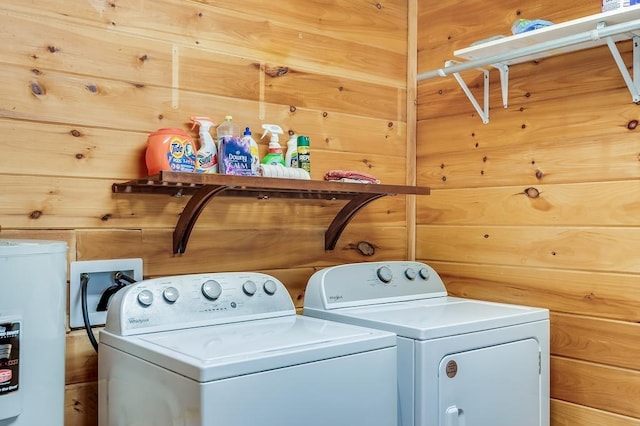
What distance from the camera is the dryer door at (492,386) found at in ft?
5.50

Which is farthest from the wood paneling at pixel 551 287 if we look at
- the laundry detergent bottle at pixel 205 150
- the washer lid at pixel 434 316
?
the laundry detergent bottle at pixel 205 150

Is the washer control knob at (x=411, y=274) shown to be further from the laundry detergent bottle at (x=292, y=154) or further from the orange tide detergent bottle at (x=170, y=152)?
the orange tide detergent bottle at (x=170, y=152)

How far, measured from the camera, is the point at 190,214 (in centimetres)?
185

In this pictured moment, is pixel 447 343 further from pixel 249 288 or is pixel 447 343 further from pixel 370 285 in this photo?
pixel 249 288

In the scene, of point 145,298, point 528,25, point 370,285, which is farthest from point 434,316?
point 528,25

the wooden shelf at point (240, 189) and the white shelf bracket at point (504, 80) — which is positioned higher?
the white shelf bracket at point (504, 80)

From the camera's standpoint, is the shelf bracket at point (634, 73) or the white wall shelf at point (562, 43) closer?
the white wall shelf at point (562, 43)

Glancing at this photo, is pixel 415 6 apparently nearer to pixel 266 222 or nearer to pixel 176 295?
pixel 266 222

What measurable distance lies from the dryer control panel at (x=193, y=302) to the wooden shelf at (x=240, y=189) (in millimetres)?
234

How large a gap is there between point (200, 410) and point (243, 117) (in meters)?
1.16

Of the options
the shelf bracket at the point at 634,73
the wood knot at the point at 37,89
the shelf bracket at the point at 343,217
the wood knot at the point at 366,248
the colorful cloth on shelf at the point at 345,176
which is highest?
the shelf bracket at the point at 634,73

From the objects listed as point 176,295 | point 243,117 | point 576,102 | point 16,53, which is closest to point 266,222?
point 243,117

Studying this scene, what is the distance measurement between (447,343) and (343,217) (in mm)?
757

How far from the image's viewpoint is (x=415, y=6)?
8.60ft
